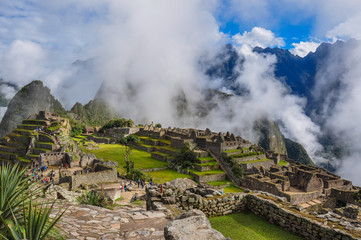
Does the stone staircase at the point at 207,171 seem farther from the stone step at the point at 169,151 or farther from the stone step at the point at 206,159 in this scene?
the stone step at the point at 169,151

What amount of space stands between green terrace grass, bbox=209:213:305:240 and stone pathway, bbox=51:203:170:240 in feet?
5.80

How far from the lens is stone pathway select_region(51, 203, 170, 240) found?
466 centimetres

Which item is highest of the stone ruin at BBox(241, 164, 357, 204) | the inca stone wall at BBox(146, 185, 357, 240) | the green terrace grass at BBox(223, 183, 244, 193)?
the inca stone wall at BBox(146, 185, 357, 240)

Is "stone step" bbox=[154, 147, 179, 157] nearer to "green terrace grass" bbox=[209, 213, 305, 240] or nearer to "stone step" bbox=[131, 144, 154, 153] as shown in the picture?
"stone step" bbox=[131, 144, 154, 153]

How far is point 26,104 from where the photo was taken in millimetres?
86500

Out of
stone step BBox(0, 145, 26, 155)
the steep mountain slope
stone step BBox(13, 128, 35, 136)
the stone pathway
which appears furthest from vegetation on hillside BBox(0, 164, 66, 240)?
the steep mountain slope

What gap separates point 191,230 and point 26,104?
330 feet

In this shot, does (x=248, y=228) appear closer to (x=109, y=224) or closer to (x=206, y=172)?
(x=109, y=224)

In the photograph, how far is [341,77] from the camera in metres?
141

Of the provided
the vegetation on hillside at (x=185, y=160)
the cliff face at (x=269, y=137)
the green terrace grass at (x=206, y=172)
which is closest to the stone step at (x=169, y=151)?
the vegetation on hillside at (x=185, y=160)

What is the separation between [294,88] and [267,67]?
30.3 meters

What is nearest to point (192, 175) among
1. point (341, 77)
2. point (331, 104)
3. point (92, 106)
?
point (92, 106)

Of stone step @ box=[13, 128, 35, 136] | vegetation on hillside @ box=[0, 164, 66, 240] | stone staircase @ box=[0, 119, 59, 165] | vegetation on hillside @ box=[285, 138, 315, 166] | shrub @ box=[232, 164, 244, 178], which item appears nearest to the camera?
vegetation on hillside @ box=[0, 164, 66, 240]

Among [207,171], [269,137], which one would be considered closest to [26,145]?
[207,171]
